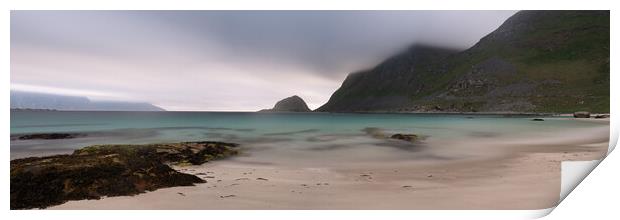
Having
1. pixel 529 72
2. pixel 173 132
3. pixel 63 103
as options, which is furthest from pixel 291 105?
pixel 529 72

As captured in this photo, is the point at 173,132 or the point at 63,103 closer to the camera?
the point at 63,103

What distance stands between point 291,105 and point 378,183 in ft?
21.2

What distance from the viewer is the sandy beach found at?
17.9 ft

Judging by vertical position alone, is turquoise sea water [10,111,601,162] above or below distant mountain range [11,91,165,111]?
below

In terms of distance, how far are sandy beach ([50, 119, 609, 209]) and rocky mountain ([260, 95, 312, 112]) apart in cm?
187

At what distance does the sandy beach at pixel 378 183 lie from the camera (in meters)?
5.45

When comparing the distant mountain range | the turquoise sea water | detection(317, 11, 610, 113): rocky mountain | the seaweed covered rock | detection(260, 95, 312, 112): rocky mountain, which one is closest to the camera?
the seaweed covered rock

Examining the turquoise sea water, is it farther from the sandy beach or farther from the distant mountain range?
the sandy beach

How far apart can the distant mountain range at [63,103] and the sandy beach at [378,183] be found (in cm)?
250

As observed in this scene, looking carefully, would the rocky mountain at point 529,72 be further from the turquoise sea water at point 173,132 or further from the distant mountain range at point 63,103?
the distant mountain range at point 63,103

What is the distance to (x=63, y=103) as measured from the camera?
7633 millimetres

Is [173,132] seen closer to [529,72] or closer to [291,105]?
[291,105]

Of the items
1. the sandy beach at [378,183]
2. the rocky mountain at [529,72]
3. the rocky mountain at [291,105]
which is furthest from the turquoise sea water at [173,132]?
the rocky mountain at [529,72]

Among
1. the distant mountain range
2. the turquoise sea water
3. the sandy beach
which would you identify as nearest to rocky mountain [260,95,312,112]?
the turquoise sea water
